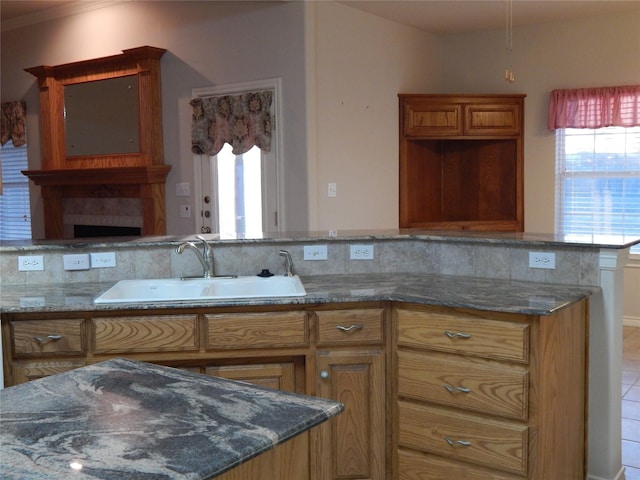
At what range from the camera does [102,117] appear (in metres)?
6.09

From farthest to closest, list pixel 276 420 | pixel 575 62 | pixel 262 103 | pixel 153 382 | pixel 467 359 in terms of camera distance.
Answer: pixel 575 62 < pixel 262 103 < pixel 467 359 < pixel 153 382 < pixel 276 420

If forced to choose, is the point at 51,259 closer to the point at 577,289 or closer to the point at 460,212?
the point at 577,289

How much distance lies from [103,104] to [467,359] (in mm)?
4613

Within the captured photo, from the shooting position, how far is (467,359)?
2.50 meters

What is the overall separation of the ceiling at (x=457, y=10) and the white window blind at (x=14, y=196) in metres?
1.39

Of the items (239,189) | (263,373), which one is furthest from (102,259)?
(239,189)

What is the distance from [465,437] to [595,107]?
13.7 ft

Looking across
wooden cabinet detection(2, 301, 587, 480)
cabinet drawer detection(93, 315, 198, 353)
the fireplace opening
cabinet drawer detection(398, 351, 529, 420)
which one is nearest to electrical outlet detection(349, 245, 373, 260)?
wooden cabinet detection(2, 301, 587, 480)

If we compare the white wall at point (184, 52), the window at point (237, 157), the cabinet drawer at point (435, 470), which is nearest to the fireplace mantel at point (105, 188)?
the white wall at point (184, 52)

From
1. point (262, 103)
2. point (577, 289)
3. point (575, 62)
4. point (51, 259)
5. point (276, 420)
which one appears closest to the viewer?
point (276, 420)

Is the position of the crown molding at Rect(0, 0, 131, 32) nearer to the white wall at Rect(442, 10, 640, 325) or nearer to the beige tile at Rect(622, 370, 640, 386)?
the white wall at Rect(442, 10, 640, 325)

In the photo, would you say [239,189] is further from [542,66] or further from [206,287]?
[542,66]

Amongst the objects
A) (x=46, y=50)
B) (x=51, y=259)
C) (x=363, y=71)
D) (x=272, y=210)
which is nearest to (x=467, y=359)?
(x=51, y=259)

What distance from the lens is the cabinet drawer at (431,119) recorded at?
589cm
